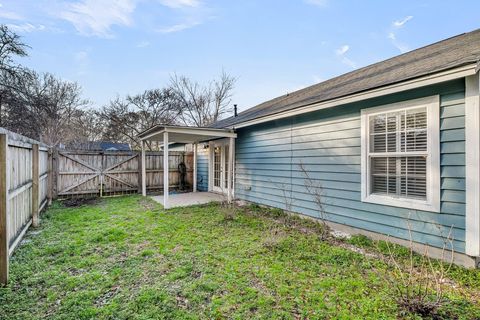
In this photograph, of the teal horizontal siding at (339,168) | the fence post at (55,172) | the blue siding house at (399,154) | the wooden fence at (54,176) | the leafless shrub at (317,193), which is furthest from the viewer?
the fence post at (55,172)

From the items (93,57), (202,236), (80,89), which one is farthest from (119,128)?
(202,236)

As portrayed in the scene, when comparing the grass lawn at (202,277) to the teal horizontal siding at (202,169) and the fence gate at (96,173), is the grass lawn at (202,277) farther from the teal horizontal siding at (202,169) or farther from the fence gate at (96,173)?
the teal horizontal siding at (202,169)

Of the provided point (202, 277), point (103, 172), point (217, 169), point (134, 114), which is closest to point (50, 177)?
point (103, 172)

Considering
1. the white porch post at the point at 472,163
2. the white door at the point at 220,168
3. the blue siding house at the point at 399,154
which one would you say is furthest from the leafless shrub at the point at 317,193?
the white door at the point at 220,168

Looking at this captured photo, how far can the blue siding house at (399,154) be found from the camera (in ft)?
9.86

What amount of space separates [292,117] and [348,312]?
4455mm

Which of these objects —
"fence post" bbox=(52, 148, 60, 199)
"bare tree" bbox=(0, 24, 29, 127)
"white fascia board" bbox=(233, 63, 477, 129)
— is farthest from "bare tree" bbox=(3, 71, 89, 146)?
"white fascia board" bbox=(233, 63, 477, 129)

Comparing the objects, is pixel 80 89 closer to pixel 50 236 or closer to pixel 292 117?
pixel 50 236

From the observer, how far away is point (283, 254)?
359 cm

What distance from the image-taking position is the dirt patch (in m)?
7.44

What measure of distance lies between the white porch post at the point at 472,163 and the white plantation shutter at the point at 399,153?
19.2 inches

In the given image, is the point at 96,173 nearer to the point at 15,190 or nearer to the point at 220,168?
the point at 220,168

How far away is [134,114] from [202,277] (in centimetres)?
1965

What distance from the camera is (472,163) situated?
9.59 ft
